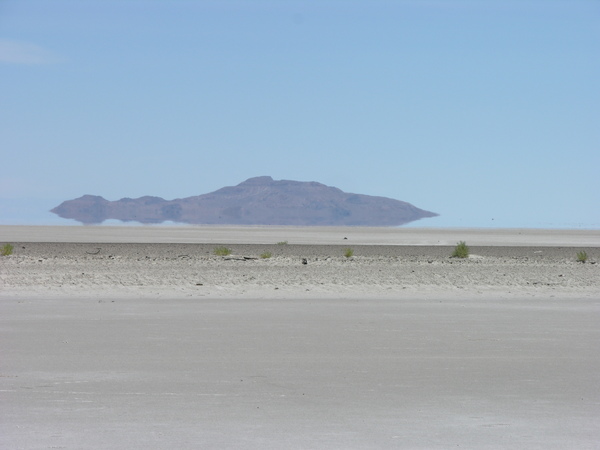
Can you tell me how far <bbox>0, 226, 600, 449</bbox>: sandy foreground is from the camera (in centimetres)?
536

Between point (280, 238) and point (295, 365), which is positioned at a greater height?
point (280, 238)

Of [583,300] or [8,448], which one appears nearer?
[8,448]

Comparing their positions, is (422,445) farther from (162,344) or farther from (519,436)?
(162,344)

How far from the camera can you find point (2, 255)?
23.7m

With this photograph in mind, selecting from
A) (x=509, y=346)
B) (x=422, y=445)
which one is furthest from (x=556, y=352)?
(x=422, y=445)

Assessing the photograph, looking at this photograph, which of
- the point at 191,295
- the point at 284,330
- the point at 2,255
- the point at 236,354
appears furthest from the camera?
the point at 2,255

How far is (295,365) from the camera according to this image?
298 inches

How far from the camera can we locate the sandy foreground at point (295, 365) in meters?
5.36

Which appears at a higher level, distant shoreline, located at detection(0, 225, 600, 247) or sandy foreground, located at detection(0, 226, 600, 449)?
distant shoreline, located at detection(0, 225, 600, 247)

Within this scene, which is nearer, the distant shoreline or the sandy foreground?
the sandy foreground

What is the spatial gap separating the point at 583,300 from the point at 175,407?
10162mm

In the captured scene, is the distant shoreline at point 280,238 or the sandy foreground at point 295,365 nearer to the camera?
the sandy foreground at point 295,365

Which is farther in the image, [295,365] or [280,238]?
[280,238]

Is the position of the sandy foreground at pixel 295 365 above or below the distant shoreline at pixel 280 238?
below
